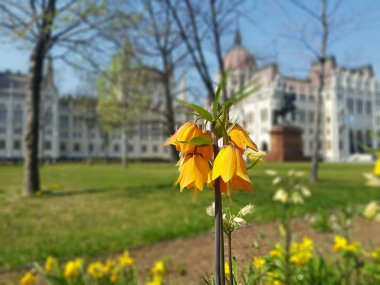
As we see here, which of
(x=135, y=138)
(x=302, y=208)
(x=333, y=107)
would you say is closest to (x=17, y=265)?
(x=302, y=208)

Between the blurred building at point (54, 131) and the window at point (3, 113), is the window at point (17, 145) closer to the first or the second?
the blurred building at point (54, 131)

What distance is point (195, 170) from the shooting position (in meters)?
0.73

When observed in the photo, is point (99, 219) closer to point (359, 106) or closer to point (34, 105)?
point (34, 105)

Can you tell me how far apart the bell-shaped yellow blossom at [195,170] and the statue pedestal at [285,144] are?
37085 mm

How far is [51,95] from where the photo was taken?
213ft

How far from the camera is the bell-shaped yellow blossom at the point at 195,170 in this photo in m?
0.72

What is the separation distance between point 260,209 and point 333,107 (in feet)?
244

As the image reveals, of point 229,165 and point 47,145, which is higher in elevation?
point 47,145

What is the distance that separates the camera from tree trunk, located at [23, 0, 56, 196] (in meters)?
9.05

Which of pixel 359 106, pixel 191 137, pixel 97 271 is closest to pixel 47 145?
pixel 359 106

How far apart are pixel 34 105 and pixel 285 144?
3126 centimetres

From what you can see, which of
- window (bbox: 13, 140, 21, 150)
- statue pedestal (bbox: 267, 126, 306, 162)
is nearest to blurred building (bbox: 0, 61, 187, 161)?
window (bbox: 13, 140, 21, 150)

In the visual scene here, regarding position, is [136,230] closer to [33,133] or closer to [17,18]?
[33,133]

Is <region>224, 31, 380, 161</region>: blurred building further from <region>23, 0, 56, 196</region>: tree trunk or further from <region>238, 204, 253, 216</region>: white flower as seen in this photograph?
<region>238, 204, 253, 216</region>: white flower
